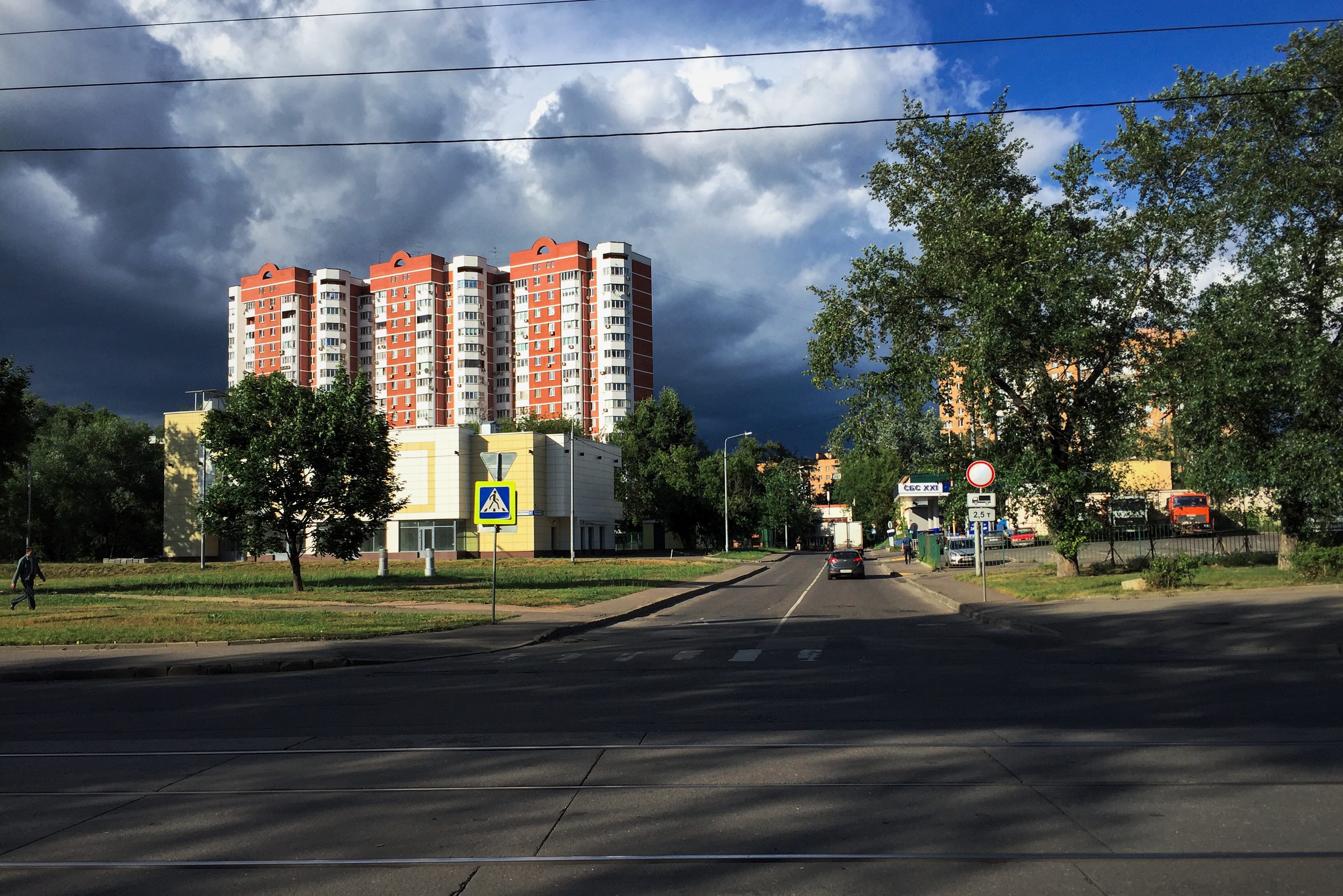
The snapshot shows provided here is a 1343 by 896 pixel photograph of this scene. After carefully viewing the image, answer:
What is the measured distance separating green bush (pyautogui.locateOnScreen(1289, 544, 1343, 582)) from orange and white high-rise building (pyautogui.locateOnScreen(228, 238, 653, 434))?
319 feet

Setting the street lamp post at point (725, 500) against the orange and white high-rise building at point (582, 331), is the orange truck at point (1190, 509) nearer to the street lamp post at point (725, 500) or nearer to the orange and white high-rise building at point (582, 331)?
the street lamp post at point (725, 500)

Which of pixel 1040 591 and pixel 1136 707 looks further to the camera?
pixel 1040 591

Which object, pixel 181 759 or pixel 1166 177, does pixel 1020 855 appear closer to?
pixel 181 759

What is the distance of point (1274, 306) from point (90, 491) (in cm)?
7704

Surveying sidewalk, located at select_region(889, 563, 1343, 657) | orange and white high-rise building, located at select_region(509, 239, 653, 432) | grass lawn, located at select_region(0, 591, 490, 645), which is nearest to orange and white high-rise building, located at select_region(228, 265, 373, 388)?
orange and white high-rise building, located at select_region(509, 239, 653, 432)

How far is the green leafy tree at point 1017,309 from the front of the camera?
2670 centimetres

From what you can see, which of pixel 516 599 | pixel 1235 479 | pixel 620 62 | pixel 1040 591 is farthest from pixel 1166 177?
pixel 516 599

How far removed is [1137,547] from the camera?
44688 millimetres

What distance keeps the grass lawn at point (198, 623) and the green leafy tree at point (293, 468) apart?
274 inches

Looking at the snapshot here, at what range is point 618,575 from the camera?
40.0 metres

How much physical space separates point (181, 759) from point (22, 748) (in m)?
1.90

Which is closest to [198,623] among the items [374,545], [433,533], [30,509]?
[433,533]

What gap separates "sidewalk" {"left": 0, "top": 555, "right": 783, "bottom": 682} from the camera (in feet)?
45.7

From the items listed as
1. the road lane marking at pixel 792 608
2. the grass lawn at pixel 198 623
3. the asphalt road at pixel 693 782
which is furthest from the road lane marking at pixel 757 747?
the road lane marking at pixel 792 608
